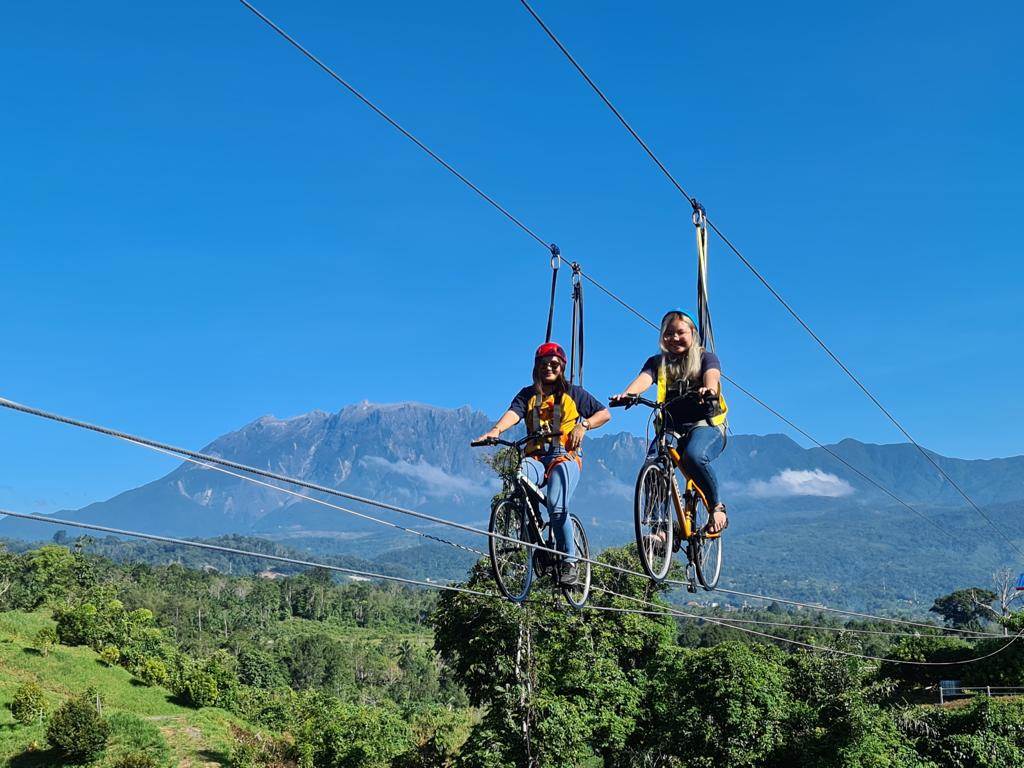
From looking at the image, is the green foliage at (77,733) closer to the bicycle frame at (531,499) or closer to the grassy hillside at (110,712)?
the grassy hillside at (110,712)

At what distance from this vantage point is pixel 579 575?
892cm

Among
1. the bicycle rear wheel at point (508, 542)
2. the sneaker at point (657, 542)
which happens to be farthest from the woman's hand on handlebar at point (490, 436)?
the sneaker at point (657, 542)

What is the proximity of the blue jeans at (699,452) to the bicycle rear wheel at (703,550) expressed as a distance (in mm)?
490

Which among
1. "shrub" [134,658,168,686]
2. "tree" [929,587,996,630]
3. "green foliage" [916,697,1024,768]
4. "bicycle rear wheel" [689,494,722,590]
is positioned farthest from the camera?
"tree" [929,587,996,630]

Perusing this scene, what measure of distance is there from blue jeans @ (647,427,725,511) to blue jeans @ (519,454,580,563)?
811 mm

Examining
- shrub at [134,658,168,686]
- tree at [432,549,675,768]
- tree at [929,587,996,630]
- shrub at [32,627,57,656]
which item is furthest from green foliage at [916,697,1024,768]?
tree at [929,587,996,630]

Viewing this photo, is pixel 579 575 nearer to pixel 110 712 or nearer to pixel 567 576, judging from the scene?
pixel 567 576

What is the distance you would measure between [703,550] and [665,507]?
3.49 feet

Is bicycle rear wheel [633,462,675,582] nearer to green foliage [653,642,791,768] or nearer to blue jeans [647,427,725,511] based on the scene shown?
blue jeans [647,427,725,511]

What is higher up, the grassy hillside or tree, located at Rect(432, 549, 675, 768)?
tree, located at Rect(432, 549, 675, 768)

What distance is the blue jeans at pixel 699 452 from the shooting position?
861 centimetres

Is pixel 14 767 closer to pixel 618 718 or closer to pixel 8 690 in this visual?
pixel 8 690

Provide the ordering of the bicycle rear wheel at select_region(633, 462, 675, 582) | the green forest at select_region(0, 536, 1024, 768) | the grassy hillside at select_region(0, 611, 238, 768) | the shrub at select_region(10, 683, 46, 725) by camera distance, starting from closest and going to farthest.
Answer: the bicycle rear wheel at select_region(633, 462, 675, 582)
the green forest at select_region(0, 536, 1024, 768)
the grassy hillside at select_region(0, 611, 238, 768)
the shrub at select_region(10, 683, 46, 725)

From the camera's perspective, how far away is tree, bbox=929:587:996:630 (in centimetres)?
8544
